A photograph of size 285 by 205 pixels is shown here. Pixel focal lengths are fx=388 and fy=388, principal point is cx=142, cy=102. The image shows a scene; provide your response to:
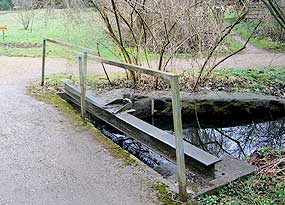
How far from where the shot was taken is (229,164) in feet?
12.3

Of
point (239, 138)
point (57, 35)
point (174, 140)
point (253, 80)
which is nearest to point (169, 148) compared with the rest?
point (174, 140)

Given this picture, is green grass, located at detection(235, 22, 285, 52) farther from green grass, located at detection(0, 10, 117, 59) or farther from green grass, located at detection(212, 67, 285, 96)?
green grass, located at detection(0, 10, 117, 59)

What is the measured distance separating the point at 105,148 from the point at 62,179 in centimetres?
81

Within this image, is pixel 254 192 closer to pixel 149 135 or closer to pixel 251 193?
pixel 251 193

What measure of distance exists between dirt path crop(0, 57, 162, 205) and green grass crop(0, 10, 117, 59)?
10.5ft

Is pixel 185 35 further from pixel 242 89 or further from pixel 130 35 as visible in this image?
pixel 242 89

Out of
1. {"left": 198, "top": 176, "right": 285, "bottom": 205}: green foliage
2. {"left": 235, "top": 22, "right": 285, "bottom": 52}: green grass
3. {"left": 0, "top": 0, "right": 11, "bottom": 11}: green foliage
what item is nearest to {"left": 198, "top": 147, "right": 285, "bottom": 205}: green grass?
{"left": 198, "top": 176, "right": 285, "bottom": 205}: green foliage

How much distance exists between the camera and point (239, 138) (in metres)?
5.95

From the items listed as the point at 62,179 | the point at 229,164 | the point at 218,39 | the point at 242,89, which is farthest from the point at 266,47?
the point at 62,179

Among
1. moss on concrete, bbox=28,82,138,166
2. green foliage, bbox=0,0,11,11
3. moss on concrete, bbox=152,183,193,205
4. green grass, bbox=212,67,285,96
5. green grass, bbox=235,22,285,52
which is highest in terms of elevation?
green foliage, bbox=0,0,11,11

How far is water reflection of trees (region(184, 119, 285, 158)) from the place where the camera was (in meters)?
5.49

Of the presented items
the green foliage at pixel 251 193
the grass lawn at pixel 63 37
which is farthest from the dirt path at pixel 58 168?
the grass lawn at pixel 63 37

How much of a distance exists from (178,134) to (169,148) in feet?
3.22

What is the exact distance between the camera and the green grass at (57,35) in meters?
8.53
